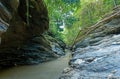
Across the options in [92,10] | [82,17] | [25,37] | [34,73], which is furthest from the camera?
[82,17]

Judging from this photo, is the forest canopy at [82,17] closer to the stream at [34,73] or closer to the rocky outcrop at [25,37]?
the rocky outcrop at [25,37]

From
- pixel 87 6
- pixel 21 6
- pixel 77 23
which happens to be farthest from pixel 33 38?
pixel 77 23

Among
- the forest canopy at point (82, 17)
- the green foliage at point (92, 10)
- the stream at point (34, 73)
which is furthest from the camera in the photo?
the green foliage at point (92, 10)

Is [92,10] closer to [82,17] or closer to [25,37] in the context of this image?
[82,17]

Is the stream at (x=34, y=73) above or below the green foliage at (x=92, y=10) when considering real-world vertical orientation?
below

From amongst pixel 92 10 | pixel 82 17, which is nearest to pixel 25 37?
pixel 92 10

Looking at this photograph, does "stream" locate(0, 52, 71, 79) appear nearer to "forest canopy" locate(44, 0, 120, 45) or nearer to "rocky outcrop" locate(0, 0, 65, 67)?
"rocky outcrop" locate(0, 0, 65, 67)

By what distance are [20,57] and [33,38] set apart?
4.62 feet

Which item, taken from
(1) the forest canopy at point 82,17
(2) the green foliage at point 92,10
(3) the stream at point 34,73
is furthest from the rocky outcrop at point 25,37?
(2) the green foliage at point 92,10

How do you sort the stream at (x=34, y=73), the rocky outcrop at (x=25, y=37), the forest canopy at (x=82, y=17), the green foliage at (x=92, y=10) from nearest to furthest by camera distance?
the stream at (x=34, y=73) → the rocky outcrop at (x=25, y=37) → the forest canopy at (x=82, y=17) → the green foliage at (x=92, y=10)

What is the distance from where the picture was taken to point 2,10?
589cm

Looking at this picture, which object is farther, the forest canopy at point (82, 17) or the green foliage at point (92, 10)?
the green foliage at point (92, 10)

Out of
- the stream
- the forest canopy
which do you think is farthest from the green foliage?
the stream

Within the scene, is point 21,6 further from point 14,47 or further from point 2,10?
point 2,10
